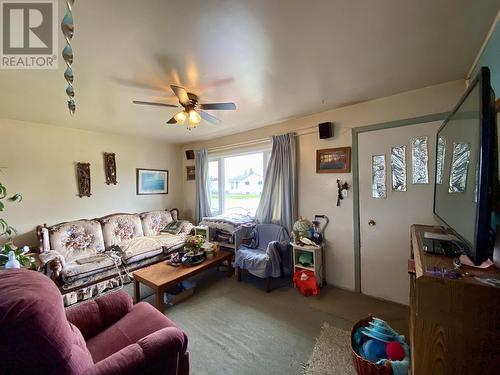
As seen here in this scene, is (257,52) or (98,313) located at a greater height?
(257,52)

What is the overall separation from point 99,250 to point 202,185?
6.55ft

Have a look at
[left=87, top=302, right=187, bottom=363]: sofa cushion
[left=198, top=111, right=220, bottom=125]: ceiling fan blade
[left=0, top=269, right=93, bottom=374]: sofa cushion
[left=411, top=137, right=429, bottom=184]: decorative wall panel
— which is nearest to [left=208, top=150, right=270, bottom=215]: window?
[left=198, top=111, right=220, bottom=125]: ceiling fan blade

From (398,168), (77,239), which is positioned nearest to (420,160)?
(398,168)

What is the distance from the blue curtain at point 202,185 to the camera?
165 inches

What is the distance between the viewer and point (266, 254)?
272cm

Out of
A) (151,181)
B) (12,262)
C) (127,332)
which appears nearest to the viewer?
(127,332)

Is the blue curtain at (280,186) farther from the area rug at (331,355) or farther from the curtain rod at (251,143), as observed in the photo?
the area rug at (331,355)

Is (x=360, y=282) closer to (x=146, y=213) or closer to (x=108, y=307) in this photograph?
(x=108, y=307)

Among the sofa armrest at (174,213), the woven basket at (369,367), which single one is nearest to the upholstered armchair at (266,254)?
the woven basket at (369,367)

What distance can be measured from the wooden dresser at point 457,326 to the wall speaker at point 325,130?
210 cm

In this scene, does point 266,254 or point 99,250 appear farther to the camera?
point 99,250

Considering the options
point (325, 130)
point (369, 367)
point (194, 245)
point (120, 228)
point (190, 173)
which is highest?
point (325, 130)

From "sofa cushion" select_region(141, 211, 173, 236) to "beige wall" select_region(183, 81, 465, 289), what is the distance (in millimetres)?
2631

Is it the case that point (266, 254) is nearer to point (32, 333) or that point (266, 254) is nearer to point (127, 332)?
point (127, 332)
